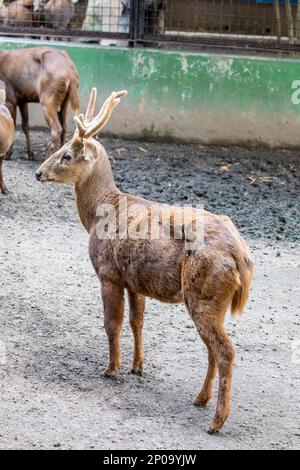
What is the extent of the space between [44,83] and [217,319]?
571 centimetres

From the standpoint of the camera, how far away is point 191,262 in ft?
14.2

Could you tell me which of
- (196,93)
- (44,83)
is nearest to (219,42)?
(196,93)

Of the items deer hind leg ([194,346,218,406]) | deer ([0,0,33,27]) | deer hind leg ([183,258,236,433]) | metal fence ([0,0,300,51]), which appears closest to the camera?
deer hind leg ([183,258,236,433])

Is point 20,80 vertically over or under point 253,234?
over

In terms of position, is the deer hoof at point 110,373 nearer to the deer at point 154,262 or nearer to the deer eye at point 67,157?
the deer at point 154,262

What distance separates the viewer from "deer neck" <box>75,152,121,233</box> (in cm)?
516

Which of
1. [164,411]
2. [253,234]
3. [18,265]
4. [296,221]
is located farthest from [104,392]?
[296,221]

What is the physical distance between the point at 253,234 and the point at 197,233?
10.8ft

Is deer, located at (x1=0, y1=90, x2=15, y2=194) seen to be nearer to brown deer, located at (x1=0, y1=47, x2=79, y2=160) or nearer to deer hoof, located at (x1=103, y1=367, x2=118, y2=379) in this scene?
brown deer, located at (x1=0, y1=47, x2=79, y2=160)

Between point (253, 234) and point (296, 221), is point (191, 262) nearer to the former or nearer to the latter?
point (253, 234)

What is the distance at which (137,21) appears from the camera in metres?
10.5

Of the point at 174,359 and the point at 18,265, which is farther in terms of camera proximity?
the point at 18,265

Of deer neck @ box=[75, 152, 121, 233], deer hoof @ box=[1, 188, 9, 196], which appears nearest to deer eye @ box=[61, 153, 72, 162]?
deer neck @ box=[75, 152, 121, 233]
